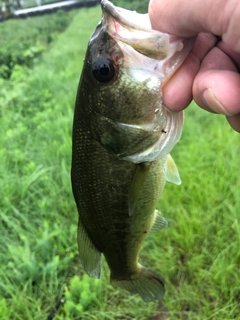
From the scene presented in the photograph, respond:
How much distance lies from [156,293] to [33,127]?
362cm

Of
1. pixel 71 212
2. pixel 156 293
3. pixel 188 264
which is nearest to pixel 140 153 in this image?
pixel 156 293

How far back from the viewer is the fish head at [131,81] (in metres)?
1.12

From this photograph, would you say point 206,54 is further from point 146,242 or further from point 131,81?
point 146,242

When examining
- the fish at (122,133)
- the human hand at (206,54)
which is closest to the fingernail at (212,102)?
the human hand at (206,54)

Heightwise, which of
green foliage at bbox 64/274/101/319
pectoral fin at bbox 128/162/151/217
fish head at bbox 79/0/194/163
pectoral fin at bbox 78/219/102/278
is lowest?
green foliage at bbox 64/274/101/319

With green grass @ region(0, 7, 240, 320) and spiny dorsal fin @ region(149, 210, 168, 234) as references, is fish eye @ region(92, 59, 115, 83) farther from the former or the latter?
green grass @ region(0, 7, 240, 320)

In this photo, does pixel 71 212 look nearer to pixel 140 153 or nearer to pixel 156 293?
pixel 156 293

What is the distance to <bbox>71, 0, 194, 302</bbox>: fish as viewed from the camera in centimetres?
115

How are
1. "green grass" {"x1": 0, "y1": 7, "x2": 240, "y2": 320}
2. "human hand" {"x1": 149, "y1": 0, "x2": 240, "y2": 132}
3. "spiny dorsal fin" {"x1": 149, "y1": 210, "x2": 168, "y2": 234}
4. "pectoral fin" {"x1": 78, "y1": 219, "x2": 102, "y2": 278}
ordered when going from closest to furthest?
"human hand" {"x1": 149, "y1": 0, "x2": 240, "y2": 132}
"pectoral fin" {"x1": 78, "y1": 219, "x2": 102, "y2": 278}
"spiny dorsal fin" {"x1": 149, "y1": 210, "x2": 168, "y2": 234}
"green grass" {"x1": 0, "y1": 7, "x2": 240, "y2": 320}

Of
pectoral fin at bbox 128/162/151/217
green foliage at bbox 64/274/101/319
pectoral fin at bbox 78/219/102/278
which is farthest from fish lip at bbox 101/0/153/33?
green foliage at bbox 64/274/101/319

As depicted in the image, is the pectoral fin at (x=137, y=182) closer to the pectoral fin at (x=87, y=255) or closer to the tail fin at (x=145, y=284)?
the pectoral fin at (x=87, y=255)

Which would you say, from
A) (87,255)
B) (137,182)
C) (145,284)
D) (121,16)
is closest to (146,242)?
(145,284)

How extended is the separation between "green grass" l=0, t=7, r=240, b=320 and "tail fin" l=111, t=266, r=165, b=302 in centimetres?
56

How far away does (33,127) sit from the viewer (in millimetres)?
4945
